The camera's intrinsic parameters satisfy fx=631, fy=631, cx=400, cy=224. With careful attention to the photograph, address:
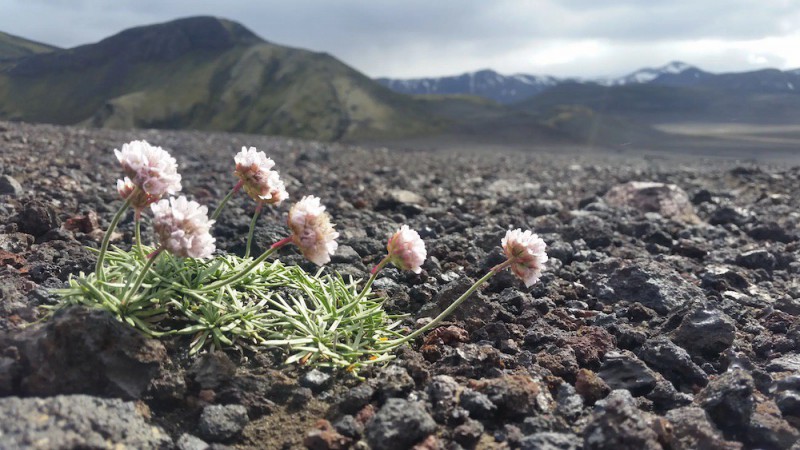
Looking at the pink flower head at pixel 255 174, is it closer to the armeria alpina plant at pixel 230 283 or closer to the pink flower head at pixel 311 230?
the armeria alpina plant at pixel 230 283

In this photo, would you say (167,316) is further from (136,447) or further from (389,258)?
(389,258)

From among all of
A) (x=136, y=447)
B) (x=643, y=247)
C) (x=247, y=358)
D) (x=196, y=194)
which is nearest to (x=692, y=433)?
(x=247, y=358)

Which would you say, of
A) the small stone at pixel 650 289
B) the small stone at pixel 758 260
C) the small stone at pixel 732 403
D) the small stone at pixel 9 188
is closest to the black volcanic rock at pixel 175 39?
the small stone at pixel 9 188

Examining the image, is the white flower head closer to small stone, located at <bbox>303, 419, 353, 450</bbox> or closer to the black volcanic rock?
small stone, located at <bbox>303, 419, 353, 450</bbox>

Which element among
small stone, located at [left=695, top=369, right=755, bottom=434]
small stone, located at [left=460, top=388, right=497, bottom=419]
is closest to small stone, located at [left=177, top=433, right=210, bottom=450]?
small stone, located at [left=460, top=388, right=497, bottom=419]

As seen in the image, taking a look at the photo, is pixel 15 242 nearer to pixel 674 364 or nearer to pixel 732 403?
pixel 674 364

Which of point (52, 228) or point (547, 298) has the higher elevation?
point (52, 228)
